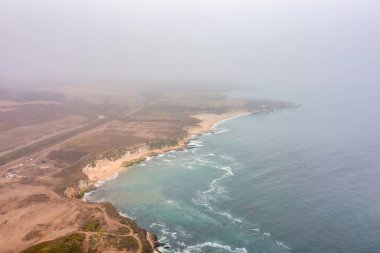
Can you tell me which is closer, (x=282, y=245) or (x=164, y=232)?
(x=282, y=245)

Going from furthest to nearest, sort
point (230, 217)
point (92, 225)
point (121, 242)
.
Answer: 1. point (230, 217)
2. point (92, 225)
3. point (121, 242)

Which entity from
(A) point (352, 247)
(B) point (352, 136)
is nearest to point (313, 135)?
(B) point (352, 136)

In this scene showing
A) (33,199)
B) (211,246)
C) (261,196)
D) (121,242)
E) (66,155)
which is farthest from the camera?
(66,155)

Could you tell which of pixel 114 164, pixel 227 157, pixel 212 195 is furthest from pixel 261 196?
pixel 114 164

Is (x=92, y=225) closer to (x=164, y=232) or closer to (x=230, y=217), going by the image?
(x=164, y=232)

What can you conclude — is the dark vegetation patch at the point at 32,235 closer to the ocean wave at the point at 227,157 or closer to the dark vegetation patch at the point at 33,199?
the dark vegetation patch at the point at 33,199

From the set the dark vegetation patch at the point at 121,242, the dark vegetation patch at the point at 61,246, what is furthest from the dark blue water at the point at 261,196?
the dark vegetation patch at the point at 61,246

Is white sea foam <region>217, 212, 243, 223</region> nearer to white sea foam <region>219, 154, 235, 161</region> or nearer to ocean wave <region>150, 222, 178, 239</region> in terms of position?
ocean wave <region>150, 222, 178, 239</region>

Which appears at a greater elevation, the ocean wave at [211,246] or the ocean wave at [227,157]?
the ocean wave at [227,157]
